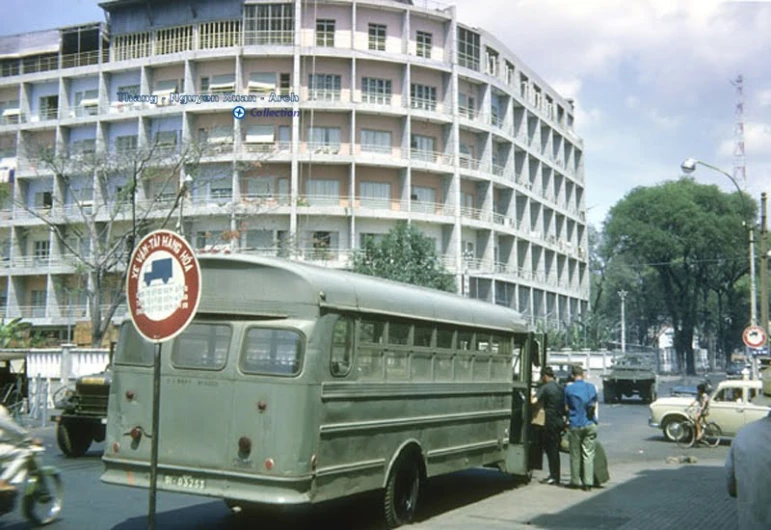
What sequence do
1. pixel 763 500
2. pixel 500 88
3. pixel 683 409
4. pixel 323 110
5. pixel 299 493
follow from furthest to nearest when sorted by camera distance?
1. pixel 500 88
2. pixel 323 110
3. pixel 683 409
4. pixel 299 493
5. pixel 763 500

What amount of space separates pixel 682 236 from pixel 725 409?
52.8m

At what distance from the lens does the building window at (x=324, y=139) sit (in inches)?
1827

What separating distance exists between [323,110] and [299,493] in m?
40.3

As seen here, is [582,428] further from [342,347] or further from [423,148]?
[423,148]

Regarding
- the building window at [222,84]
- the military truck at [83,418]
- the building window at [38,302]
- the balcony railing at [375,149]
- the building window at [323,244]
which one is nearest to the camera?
the military truck at [83,418]

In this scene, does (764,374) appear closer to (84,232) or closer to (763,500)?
(763,500)

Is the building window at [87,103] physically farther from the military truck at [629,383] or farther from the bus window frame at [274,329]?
the bus window frame at [274,329]

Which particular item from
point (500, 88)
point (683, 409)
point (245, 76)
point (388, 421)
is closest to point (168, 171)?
point (245, 76)

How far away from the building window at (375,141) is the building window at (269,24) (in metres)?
6.64

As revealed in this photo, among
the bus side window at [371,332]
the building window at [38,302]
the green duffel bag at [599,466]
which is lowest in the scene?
the green duffel bag at [599,466]

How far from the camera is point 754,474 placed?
4.40 m

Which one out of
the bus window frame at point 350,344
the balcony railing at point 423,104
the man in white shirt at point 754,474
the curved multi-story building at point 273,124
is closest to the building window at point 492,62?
the curved multi-story building at point 273,124

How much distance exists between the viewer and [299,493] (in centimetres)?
753

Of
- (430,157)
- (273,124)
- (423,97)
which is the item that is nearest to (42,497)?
(273,124)
